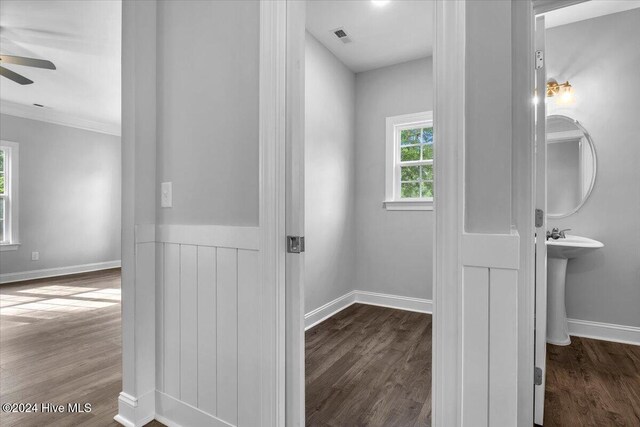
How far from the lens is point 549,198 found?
310 centimetres

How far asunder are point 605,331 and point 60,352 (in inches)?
172

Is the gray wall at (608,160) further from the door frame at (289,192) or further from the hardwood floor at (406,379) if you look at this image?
the door frame at (289,192)

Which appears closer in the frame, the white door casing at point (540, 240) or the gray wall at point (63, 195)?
the white door casing at point (540, 240)

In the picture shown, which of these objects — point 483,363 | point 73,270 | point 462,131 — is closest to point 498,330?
point 483,363

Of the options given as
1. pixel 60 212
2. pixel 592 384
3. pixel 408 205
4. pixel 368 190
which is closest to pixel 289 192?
pixel 592 384

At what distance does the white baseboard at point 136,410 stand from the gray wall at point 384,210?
2.57 meters

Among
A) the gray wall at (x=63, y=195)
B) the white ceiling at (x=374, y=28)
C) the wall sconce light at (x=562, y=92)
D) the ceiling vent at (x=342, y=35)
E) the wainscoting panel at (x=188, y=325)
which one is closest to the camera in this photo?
the wainscoting panel at (x=188, y=325)

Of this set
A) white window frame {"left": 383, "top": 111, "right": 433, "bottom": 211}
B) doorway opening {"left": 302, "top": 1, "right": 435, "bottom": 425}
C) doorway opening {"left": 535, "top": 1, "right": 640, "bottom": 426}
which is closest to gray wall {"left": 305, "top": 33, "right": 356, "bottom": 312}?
doorway opening {"left": 302, "top": 1, "right": 435, "bottom": 425}

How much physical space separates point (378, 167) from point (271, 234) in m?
2.66

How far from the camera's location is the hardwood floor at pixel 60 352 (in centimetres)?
188

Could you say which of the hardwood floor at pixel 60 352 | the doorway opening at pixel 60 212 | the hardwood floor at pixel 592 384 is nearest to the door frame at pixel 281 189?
the hardwood floor at pixel 60 352

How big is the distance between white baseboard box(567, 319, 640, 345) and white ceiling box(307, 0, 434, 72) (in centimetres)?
279

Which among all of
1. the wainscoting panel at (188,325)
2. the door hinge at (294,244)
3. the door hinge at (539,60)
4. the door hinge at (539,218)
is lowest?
the wainscoting panel at (188,325)

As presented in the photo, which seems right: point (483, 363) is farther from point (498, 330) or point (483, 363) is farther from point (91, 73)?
point (91, 73)
